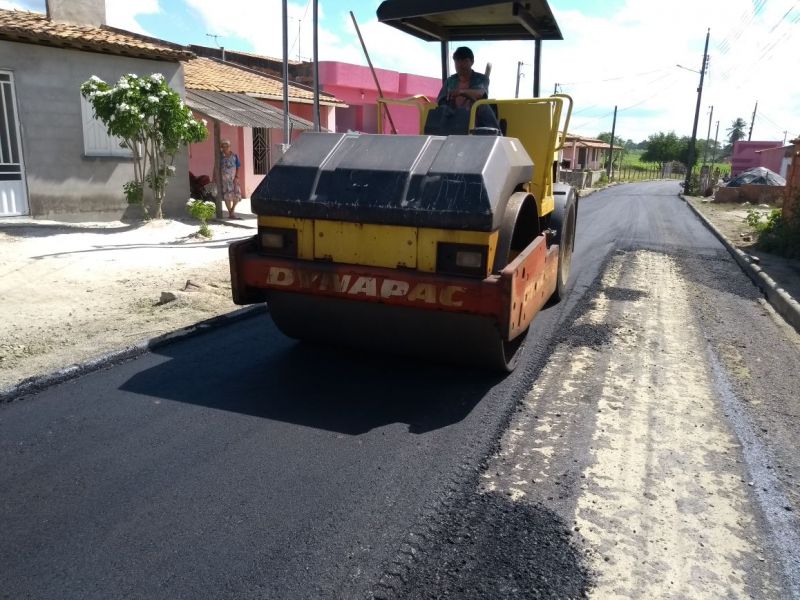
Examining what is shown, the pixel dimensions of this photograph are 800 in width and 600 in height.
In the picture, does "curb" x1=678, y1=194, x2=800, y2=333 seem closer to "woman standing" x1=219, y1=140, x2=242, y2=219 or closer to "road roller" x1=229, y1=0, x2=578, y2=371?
"road roller" x1=229, y1=0, x2=578, y2=371

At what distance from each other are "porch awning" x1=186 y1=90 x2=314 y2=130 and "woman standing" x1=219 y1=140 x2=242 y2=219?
82 cm

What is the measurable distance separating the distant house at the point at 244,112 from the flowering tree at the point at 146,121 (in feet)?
6.79

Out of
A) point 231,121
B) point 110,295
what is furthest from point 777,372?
point 231,121

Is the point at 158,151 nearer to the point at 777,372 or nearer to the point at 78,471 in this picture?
the point at 78,471

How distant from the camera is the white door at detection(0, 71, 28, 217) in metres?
10.6

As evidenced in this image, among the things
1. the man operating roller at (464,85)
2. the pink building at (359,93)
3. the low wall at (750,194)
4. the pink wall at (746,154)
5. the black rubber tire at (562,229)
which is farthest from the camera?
the pink wall at (746,154)

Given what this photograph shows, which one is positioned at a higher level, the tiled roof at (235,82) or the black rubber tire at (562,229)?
the tiled roof at (235,82)

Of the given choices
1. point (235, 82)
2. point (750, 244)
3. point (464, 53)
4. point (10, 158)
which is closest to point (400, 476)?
point (464, 53)

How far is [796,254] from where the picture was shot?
1073cm

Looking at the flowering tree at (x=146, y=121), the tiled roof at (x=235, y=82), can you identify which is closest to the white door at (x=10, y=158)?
the flowering tree at (x=146, y=121)

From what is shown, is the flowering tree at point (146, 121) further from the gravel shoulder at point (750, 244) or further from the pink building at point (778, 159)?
the pink building at point (778, 159)

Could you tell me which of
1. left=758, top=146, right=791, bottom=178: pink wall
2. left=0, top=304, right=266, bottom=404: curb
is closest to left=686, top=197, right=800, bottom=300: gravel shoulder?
left=0, top=304, right=266, bottom=404: curb

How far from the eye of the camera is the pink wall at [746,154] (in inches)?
2055

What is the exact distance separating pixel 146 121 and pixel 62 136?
167 centimetres
